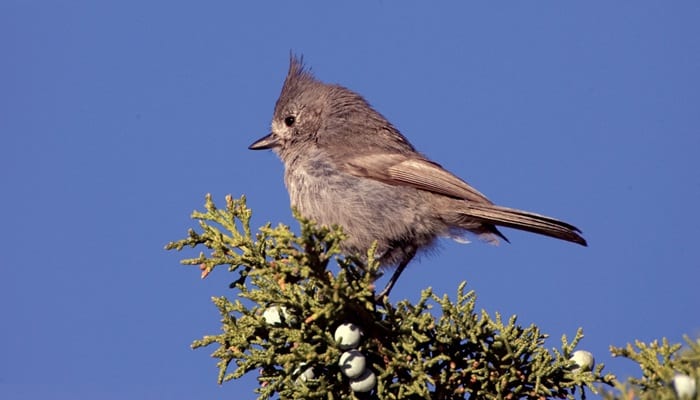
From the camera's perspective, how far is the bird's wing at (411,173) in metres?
5.56

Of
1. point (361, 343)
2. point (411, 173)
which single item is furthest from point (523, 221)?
point (361, 343)

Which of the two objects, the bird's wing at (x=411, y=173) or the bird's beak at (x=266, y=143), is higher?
the bird's beak at (x=266, y=143)

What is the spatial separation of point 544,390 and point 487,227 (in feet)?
6.74

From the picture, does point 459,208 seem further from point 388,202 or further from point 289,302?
point 289,302

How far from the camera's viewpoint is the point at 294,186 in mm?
5809

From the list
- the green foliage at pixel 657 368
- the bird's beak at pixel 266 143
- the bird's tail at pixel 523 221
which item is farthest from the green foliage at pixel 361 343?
the bird's beak at pixel 266 143

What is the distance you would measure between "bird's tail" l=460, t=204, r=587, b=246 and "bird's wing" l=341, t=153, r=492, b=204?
9 centimetres

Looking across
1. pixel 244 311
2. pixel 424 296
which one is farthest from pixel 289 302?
pixel 424 296

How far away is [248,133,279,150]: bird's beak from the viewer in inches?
254

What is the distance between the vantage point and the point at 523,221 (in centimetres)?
527

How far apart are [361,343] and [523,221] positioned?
2.03 m

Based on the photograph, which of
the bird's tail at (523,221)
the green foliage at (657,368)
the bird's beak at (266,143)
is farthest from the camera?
the bird's beak at (266,143)

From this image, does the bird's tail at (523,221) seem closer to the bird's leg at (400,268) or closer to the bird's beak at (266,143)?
the bird's leg at (400,268)

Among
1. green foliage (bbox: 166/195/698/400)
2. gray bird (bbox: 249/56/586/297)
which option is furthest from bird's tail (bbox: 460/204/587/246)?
green foliage (bbox: 166/195/698/400)
